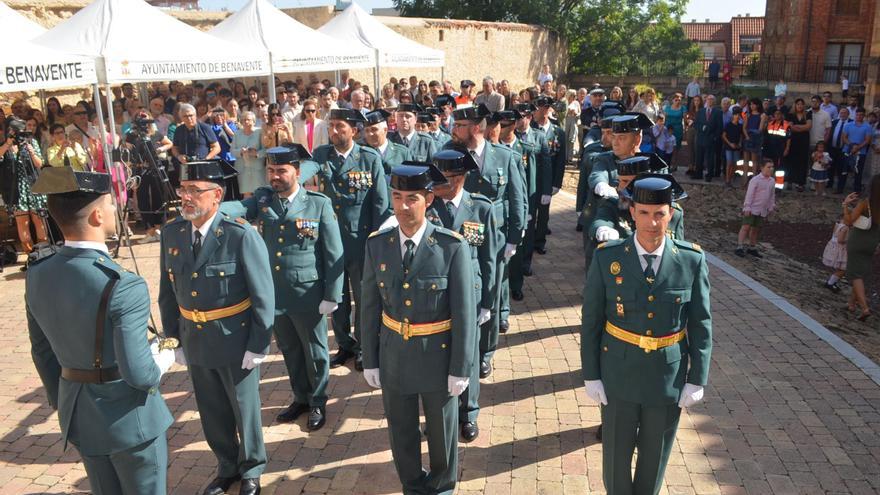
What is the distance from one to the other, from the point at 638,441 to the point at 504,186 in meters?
3.17

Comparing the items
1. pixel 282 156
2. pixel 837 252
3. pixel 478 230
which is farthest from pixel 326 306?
pixel 837 252

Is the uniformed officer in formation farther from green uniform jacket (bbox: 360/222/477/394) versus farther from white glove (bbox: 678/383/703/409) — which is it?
green uniform jacket (bbox: 360/222/477/394)

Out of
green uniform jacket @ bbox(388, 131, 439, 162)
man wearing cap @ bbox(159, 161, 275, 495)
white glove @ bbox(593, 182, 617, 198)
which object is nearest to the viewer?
man wearing cap @ bbox(159, 161, 275, 495)

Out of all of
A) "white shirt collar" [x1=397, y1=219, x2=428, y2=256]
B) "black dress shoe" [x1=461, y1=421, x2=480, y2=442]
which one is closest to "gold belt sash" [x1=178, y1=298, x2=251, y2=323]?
"white shirt collar" [x1=397, y1=219, x2=428, y2=256]

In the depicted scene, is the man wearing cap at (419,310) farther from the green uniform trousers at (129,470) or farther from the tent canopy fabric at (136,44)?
the tent canopy fabric at (136,44)

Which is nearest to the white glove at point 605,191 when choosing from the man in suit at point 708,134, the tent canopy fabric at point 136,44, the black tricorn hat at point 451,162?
the black tricorn hat at point 451,162

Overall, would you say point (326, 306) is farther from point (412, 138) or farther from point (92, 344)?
point (412, 138)

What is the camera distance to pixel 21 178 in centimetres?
939

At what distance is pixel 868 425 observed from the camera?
5.41 meters

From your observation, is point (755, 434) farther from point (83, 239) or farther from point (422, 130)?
point (422, 130)

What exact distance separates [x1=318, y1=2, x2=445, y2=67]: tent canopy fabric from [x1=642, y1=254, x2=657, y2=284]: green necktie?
1157cm

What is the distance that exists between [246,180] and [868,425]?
8.00 meters

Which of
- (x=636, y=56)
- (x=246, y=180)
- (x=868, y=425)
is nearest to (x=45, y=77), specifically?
(x=246, y=180)

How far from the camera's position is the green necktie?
12.4ft
